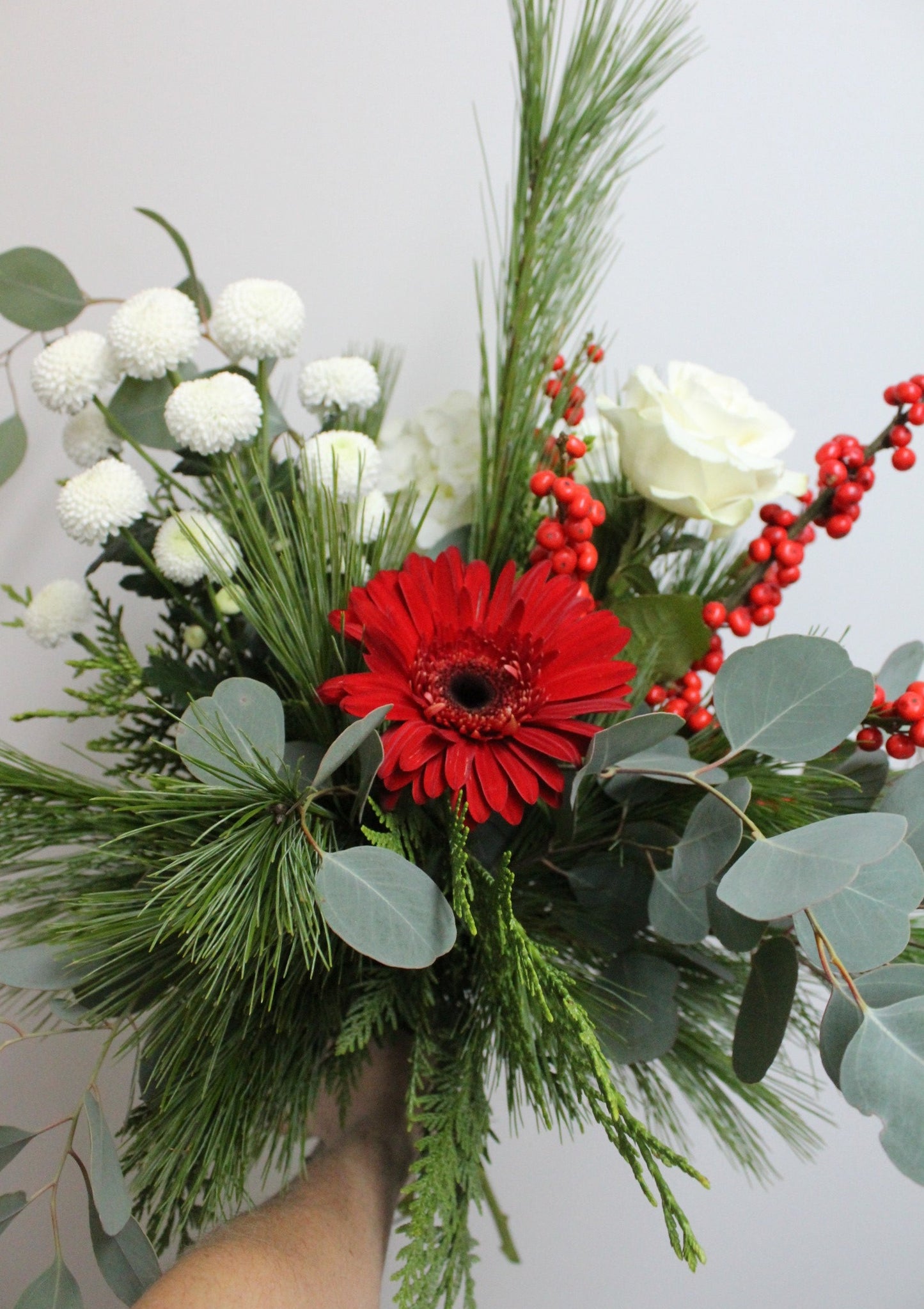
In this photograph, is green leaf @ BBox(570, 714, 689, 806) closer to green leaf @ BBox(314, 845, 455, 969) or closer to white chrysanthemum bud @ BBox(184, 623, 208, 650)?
green leaf @ BBox(314, 845, 455, 969)

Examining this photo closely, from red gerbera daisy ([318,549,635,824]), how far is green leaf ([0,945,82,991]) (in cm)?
13

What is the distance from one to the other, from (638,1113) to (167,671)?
456 mm

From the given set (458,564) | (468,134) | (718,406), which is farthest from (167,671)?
(468,134)

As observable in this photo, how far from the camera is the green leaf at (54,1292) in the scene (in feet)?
1.10

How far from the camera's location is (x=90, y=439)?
1.44 ft

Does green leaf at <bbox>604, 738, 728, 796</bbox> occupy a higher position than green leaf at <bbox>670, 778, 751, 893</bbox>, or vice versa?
green leaf at <bbox>604, 738, 728, 796</bbox>

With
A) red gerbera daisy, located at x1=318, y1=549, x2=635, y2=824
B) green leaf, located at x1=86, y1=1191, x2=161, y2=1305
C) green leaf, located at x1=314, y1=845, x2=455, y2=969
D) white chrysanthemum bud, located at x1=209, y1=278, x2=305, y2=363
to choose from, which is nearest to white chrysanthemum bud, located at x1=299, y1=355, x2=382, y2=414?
white chrysanthemum bud, located at x1=209, y1=278, x2=305, y2=363

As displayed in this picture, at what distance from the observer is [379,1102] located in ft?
1.39

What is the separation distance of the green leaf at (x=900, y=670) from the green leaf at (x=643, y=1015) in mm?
139

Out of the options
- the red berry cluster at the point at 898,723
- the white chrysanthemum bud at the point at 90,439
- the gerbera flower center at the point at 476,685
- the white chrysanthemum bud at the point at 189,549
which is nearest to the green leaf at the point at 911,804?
the red berry cluster at the point at 898,723

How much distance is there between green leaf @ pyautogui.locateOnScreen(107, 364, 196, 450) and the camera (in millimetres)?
429

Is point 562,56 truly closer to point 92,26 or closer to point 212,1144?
point 92,26

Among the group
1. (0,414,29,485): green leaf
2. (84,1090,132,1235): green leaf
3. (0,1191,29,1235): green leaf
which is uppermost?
(0,414,29,485): green leaf

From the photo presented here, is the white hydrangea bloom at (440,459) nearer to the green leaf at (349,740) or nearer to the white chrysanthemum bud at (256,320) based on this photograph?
the white chrysanthemum bud at (256,320)
